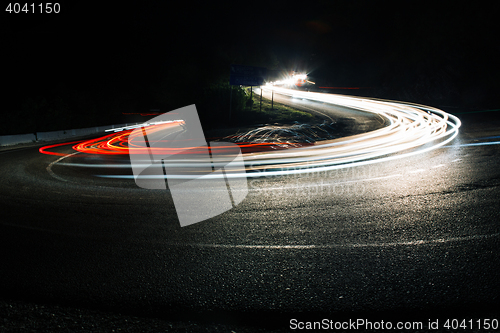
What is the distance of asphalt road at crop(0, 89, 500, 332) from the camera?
2826mm

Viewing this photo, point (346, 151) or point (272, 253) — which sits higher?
point (346, 151)

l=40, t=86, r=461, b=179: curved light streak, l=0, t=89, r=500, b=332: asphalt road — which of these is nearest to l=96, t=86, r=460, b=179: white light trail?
l=40, t=86, r=461, b=179: curved light streak

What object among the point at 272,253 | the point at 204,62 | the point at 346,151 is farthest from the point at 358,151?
the point at 204,62

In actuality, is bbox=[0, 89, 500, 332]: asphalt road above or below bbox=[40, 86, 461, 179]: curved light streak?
below

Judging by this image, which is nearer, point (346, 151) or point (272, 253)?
point (272, 253)

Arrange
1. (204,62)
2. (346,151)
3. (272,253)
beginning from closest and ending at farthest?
1. (272,253)
2. (346,151)
3. (204,62)

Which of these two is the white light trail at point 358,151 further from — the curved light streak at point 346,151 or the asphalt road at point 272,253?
the asphalt road at point 272,253

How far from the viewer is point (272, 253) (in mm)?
3758

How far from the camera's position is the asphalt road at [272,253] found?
9.27 feet

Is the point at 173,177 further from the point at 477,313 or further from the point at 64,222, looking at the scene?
the point at 477,313

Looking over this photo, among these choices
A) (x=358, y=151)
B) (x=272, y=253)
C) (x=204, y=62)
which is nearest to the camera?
(x=272, y=253)

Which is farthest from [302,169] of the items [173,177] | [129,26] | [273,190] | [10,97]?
[129,26]

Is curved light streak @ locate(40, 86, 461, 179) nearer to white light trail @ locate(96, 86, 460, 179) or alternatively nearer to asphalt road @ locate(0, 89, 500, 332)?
white light trail @ locate(96, 86, 460, 179)

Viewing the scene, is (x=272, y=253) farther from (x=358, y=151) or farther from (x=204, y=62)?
(x=204, y=62)
